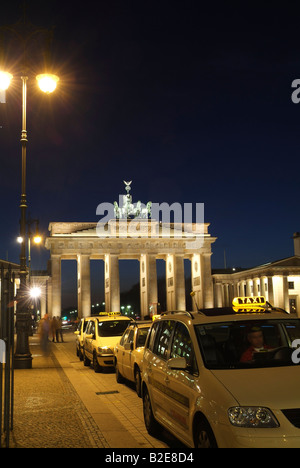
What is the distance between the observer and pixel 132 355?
1227 cm

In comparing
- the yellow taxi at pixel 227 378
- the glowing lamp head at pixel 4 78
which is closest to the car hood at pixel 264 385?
the yellow taxi at pixel 227 378

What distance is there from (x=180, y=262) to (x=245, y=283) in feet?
41.5

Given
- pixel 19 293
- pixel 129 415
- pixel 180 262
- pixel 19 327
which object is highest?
pixel 180 262

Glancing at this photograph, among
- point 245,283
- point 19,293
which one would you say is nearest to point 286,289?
point 245,283

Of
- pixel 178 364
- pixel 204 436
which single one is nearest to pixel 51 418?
pixel 178 364

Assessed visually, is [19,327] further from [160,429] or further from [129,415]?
[160,429]

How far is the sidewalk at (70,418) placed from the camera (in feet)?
24.4

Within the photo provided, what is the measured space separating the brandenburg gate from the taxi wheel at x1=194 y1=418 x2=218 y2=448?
62068 millimetres

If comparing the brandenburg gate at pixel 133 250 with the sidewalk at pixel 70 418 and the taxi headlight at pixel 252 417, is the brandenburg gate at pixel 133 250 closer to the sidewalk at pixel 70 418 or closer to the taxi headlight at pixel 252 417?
the sidewalk at pixel 70 418

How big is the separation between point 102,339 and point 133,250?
54.8 metres

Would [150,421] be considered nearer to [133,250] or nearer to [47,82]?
[47,82]

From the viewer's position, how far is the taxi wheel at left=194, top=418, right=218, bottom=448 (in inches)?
208

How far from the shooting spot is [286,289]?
70500 mm
